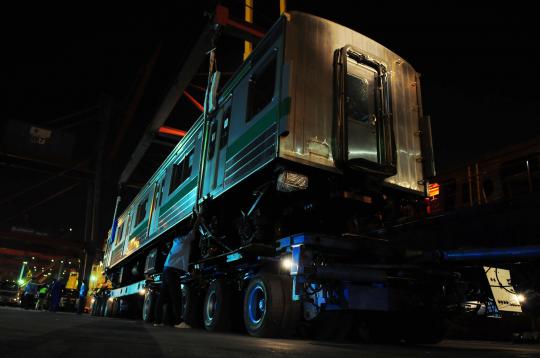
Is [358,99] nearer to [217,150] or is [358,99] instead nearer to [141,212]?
[217,150]

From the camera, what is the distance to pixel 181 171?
8.19 metres

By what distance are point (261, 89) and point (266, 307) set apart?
2.79m

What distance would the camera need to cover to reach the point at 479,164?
384 inches

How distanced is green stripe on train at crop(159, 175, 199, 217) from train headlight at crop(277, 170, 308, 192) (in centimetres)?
280

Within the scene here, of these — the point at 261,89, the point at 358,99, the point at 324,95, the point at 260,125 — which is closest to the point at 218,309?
the point at 260,125

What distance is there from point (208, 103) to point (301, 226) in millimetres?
2593

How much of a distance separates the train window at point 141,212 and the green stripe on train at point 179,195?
2184 millimetres

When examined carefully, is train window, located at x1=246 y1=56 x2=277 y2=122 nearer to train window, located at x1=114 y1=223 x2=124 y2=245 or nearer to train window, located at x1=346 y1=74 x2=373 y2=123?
train window, located at x1=346 y1=74 x2=373 y2=123

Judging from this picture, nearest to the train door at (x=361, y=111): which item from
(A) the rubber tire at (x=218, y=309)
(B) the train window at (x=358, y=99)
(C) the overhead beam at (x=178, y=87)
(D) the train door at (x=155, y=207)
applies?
(B) the train window at (x=358, y=99)

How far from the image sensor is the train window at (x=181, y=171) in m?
7.66

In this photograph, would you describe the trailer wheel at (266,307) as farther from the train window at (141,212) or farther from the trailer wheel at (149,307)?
the train window at (141,212)

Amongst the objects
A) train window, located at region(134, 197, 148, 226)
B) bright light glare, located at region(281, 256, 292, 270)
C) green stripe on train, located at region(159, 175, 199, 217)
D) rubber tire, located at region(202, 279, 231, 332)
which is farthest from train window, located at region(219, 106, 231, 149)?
train window, located at region(134, 197, 148, 226)

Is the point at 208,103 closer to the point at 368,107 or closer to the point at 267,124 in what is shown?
the point at 267,124

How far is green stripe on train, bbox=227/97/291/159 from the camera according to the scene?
4.59 m
